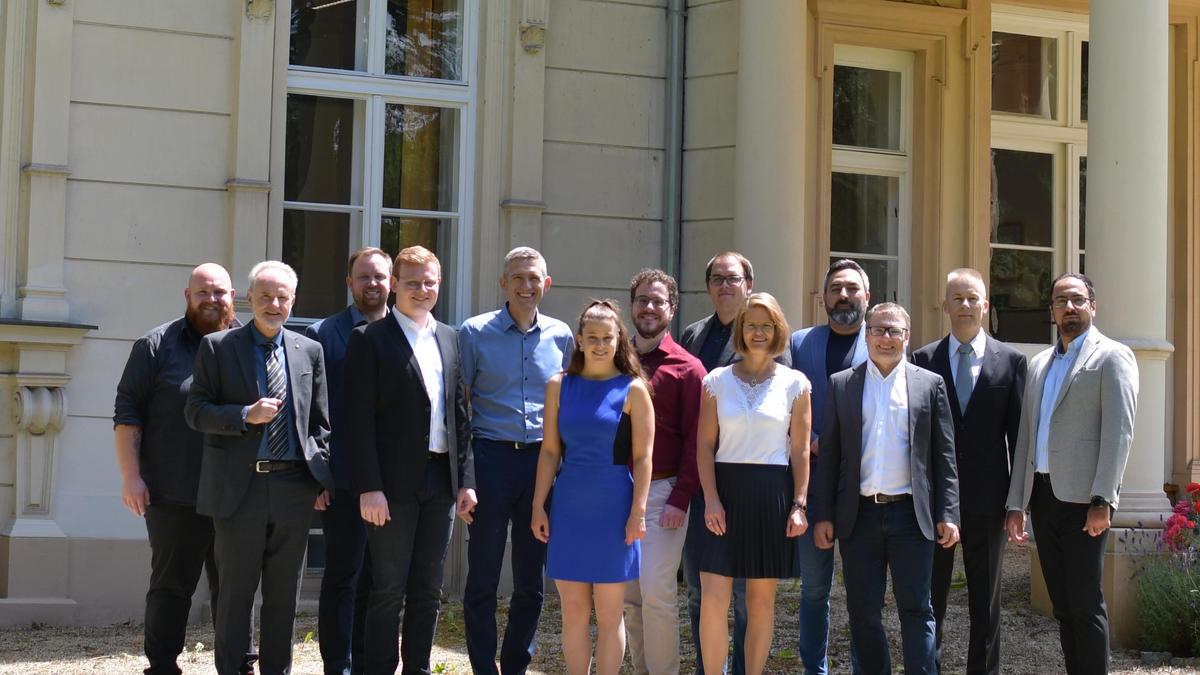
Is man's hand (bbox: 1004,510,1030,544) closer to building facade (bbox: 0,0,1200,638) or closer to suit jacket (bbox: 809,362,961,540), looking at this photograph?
suit jacket (bbox: 809,362,961,540)

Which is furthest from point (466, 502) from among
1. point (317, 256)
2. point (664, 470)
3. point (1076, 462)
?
point (317, 256)

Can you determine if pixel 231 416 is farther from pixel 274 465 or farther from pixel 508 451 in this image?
pixel 508 451

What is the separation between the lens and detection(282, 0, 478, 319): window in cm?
819

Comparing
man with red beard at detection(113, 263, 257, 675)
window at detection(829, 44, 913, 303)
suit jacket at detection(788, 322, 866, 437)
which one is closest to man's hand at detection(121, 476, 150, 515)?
man with red beard at detection(113, 263, 257, 675)

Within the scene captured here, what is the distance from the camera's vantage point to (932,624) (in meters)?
5.32

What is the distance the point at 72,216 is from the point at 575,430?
3.70m

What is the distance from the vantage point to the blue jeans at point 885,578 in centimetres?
528

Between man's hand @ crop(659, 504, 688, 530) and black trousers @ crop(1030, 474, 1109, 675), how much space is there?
147cm

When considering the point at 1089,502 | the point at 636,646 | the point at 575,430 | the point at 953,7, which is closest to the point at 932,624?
the point at 1089,502

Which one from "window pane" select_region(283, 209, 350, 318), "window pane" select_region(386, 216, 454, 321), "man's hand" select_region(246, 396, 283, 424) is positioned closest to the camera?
"man's hand" select_region(246, 396, 283, 424)

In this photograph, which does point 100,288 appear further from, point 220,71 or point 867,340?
point 867,340

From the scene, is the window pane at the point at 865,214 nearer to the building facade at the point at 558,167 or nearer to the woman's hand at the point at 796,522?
the building facade at the point at 558,167

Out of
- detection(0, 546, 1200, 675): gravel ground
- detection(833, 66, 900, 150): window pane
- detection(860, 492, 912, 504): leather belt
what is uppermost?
detection(833, 66, 900, 150): window pane

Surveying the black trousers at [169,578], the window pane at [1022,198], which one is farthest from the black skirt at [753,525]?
the window pane at [1022,198]
